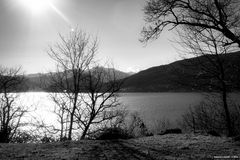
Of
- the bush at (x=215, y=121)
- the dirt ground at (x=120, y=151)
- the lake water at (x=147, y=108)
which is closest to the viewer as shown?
the dirt ground at (x=120, y=151)

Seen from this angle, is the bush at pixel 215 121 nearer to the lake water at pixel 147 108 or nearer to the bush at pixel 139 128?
the lake water at pixel 147 108

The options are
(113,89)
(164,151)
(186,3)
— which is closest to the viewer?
(164,151)

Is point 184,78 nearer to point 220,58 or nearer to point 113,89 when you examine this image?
point 220,58

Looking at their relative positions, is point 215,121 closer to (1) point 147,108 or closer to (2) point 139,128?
(2) point 139,128

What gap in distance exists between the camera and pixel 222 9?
6230 mm

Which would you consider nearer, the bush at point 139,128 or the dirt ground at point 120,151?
the dirt ground at point 120,151

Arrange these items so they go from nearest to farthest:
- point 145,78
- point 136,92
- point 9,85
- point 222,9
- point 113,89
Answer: point 222,9, point 113,89, point 9,85, point 136,92, point 145,78

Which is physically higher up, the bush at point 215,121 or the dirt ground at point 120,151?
the dirt ground at point 120,151

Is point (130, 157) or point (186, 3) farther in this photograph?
point (186, 3)

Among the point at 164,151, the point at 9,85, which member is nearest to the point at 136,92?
the point at 9,85

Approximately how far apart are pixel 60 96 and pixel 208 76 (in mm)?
11647

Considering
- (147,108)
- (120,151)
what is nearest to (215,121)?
(120,151)

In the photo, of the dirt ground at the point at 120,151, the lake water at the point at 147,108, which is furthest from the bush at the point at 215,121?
the dirt ground at the point at 120,151

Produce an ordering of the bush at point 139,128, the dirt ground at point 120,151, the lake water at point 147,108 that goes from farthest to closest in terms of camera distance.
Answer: the lake water at point 147,108 < the bush at point 139,128 < the dirt ground at point 120,151
